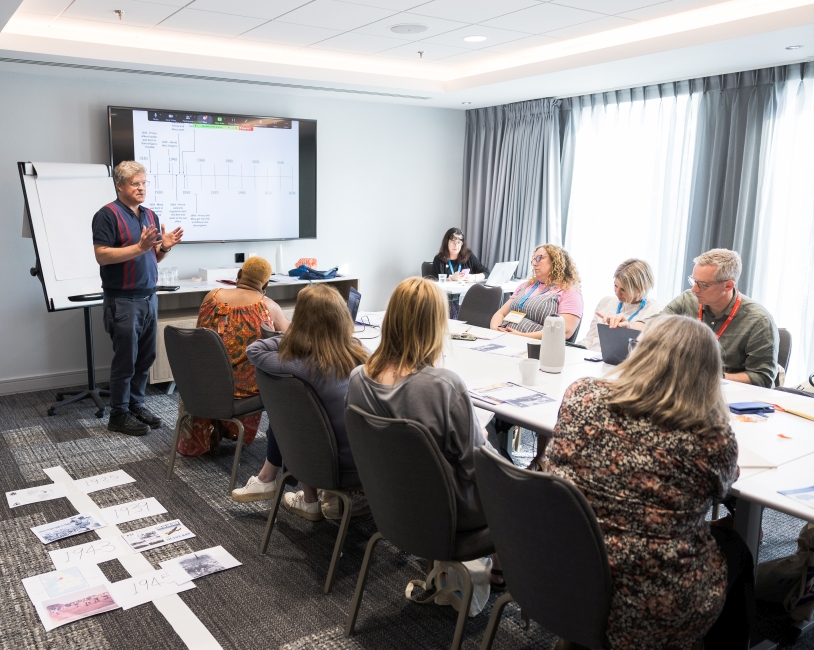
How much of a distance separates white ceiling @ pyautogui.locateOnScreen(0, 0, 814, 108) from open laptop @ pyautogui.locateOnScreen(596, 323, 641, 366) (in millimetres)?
1862

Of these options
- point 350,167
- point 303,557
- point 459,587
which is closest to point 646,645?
point 459,587

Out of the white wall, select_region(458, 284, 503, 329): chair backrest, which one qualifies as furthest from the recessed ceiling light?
the white wall

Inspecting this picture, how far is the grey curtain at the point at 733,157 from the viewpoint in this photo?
468 centimetres

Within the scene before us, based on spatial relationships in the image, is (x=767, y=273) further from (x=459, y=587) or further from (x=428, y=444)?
(x=428, y=444)

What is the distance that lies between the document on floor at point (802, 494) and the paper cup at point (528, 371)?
1.10 metres

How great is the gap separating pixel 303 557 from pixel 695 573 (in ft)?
5.43

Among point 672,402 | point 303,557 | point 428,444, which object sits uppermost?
point 672,402

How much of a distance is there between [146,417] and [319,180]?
2.77 m

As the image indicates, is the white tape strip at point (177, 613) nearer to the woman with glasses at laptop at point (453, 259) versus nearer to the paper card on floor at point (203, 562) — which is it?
the paper card on floor at point (203, 562)

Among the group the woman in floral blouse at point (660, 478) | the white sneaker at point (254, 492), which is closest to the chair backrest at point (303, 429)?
the white sneaker at point (254, 492)

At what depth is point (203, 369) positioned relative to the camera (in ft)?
10.4

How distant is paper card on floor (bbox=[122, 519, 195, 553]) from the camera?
9.41 ft

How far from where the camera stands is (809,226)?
4598 millimetres

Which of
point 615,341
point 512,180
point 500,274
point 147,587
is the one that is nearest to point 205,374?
point 147,587
